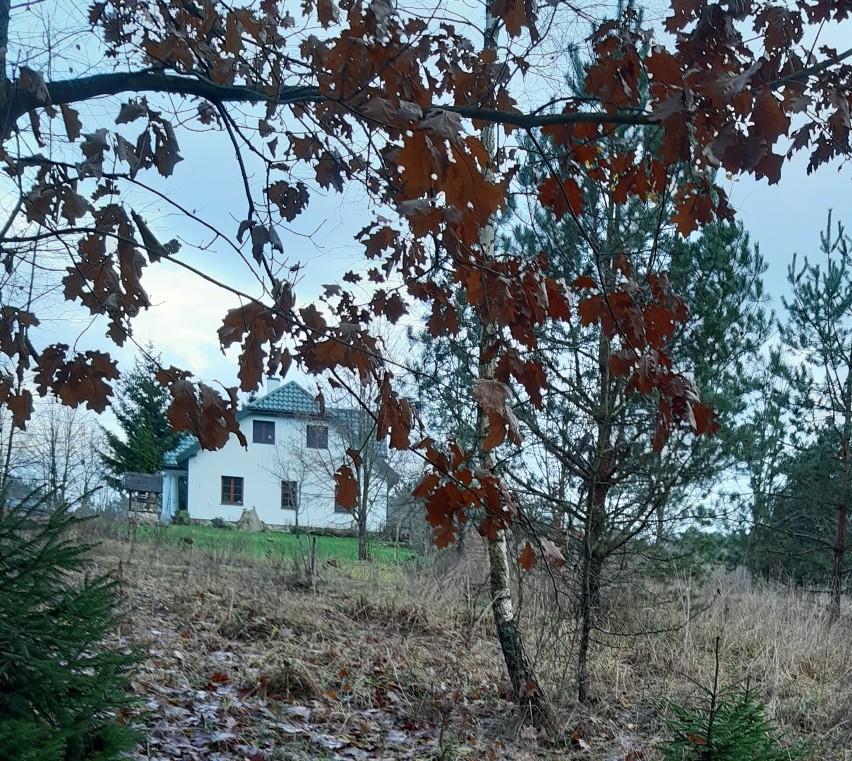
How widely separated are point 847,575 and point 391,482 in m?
8.18

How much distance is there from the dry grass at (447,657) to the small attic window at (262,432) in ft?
68.5

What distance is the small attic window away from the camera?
97.2 ft

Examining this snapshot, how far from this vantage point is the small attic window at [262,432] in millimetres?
29625

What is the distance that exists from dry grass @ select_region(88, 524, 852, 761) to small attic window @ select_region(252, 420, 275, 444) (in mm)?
20875

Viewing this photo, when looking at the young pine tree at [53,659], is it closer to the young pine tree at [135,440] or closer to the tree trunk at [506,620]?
the tree trunk at [506,620]

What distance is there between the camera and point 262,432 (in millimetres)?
29766

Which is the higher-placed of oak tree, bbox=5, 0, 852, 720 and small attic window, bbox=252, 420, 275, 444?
small attic window, bbox=252, 420, 275, 444

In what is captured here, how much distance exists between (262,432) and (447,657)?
80.2 ft

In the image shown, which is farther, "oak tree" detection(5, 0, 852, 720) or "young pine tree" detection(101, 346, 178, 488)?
"young pine tree" detection(101, 346, 178, 488)

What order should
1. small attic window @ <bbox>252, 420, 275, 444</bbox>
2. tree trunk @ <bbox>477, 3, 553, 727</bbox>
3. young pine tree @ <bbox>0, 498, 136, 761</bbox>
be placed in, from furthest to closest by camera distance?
small attic window @ <bbox>252, 420, 275, 444</bbox> < tree trunk @ <bbox>477, 3, 553, 727</bbox> < young pine tree @ <bbox>0, 498, 136, 761</bbox>

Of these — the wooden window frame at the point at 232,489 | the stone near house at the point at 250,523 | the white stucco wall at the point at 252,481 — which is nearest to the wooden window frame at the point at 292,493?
the white stucco wall at the point at 252,481

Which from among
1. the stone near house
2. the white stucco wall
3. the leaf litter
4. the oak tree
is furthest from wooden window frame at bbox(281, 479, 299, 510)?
the oak tree

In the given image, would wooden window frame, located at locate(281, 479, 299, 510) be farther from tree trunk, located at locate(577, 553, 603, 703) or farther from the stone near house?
tree trunk, located at locate(577, 553, 603, 703)

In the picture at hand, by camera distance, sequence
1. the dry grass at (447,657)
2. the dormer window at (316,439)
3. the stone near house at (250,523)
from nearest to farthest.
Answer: the dry grass at (447,657), the dormer window at (316,439), the stone near house at (250,523)
